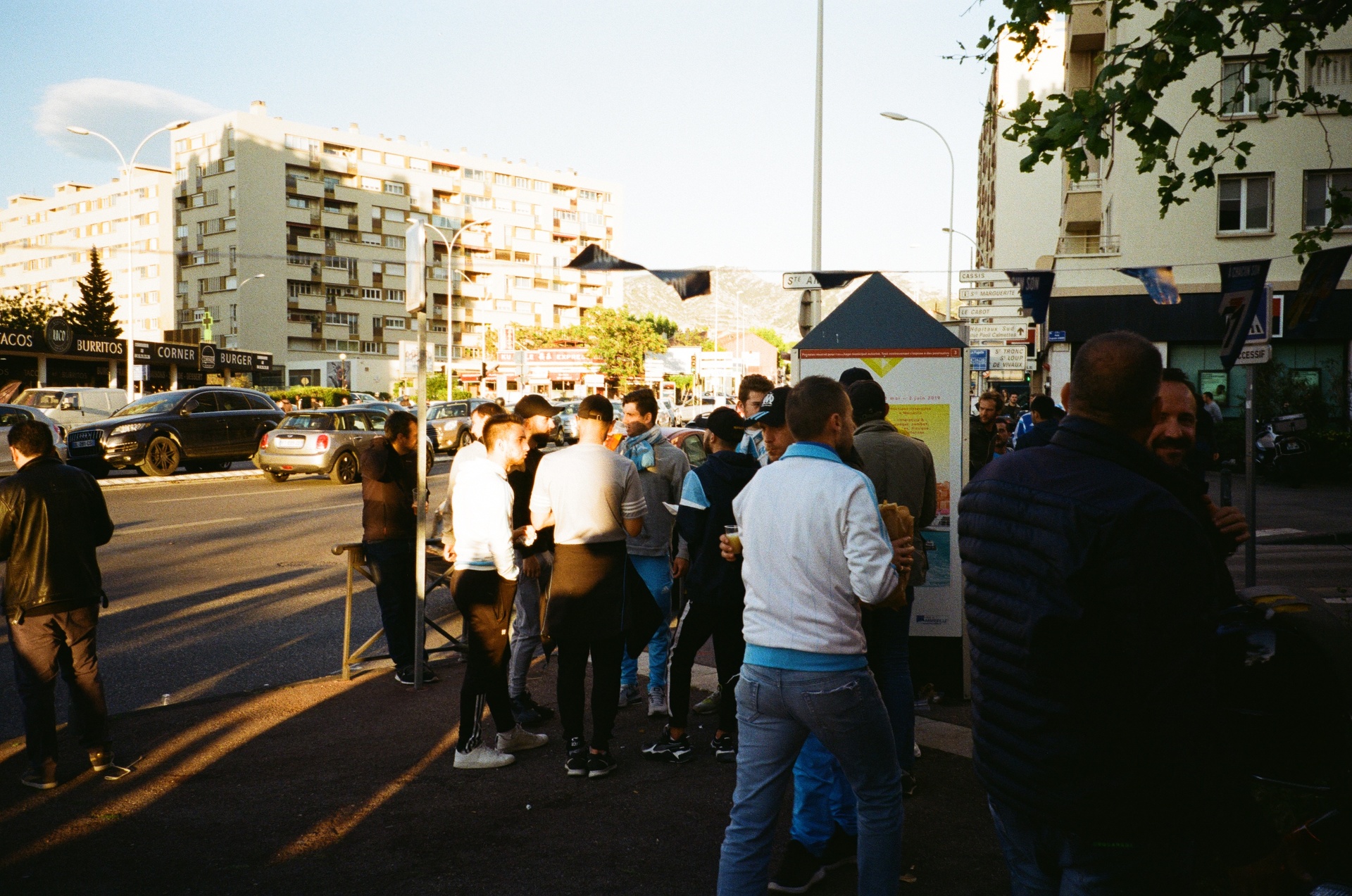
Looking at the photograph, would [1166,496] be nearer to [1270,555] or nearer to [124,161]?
[1270,555]

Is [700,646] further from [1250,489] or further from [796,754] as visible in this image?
[1250,489]

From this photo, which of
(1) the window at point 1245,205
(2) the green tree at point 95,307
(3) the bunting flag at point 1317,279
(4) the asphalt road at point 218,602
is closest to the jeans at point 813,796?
(4) the asphalt road at point 218,602

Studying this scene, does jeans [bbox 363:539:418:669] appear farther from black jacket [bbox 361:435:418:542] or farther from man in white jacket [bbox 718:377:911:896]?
man in white jacket [bbox 718:377:911:896]

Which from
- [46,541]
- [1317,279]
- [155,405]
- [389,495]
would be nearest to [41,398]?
[155,405]

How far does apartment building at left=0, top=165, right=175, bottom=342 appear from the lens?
84125 mm

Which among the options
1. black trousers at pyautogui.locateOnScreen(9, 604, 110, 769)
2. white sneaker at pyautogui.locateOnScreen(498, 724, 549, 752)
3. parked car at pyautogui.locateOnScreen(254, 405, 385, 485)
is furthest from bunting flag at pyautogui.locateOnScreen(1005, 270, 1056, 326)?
black trousers at pyautogui.locateOnScreen(9, 604, 110, 769)

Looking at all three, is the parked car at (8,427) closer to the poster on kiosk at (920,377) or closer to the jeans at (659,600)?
the jeans at (659,600)

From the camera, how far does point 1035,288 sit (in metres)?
15.7

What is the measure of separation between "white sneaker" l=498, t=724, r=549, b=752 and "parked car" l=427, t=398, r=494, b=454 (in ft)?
79.2

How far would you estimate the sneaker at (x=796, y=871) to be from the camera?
A: 396 cm

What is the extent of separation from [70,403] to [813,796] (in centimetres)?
3091

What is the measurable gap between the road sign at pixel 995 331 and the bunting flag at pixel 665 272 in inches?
228

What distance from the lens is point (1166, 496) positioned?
2117 millimetres

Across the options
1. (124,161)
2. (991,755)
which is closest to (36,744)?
(991,755)
